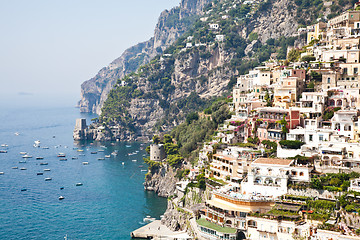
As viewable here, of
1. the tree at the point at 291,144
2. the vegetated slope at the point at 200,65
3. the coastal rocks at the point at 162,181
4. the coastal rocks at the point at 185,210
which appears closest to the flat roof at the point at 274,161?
the tree at the point at 291,144

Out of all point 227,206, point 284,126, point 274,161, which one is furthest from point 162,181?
point 274,161

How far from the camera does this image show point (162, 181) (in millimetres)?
81938

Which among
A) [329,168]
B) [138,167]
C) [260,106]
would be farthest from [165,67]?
[329,168]

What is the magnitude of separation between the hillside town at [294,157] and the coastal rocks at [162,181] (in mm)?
12951

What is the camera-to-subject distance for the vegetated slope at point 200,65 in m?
135

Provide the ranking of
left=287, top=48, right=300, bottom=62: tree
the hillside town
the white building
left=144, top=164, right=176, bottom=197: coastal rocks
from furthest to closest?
left=144, top=164, right=176, bottom=197: coastal rocks
left=287, top=48, right=300, bottom=62: tree
the white building
the hillside town

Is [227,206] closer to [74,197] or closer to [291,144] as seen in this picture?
[291,144]

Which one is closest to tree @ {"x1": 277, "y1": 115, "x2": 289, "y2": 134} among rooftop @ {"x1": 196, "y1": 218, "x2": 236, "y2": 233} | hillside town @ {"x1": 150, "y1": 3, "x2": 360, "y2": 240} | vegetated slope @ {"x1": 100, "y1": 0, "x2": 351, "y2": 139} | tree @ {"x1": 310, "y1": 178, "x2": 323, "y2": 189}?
hillside town @ {"x1": 150, "y1": 3, "x2": 360, "y2": 240}

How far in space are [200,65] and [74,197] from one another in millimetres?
87984

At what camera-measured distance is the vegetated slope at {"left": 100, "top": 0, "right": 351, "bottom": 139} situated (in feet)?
444

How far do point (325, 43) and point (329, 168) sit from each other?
28.2 metres

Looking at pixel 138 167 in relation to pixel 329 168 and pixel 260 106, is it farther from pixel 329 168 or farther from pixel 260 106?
pixel 329 168

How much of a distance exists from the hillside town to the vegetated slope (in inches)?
2605

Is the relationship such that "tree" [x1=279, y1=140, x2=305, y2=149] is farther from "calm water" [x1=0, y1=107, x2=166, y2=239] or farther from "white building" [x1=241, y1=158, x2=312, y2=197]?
"calm water" [x1=0, y1=107, x2=166, y2=239]
